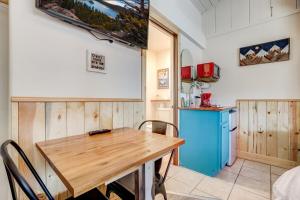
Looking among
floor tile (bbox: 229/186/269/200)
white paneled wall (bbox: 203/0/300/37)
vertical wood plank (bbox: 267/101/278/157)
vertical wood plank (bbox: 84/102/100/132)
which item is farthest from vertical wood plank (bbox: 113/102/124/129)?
white paneled wall (bbox: 203/0/300/37)

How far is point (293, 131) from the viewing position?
2412 mm

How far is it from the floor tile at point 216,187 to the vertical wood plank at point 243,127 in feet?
3.65

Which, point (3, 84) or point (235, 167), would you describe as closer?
point (3, 84)

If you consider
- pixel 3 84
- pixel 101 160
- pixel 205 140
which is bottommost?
pixel 205 140

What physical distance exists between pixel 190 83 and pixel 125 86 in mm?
1606

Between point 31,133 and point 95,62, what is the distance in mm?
720

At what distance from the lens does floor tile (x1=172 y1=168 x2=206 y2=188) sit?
2.02m

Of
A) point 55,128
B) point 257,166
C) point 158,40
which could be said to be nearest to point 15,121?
point 55,128

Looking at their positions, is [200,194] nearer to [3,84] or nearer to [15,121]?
[15,121]

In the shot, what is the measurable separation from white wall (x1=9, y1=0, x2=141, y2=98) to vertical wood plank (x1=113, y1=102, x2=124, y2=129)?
0.34ft

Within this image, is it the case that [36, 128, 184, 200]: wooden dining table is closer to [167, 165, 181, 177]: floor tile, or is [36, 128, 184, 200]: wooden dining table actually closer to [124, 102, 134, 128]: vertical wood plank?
[124, 102, 134, 128]: vertical wood plank

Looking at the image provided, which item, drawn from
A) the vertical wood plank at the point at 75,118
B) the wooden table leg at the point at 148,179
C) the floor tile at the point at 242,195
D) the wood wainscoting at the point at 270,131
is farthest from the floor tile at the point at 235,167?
the vertical wood plank at the point at 75,118

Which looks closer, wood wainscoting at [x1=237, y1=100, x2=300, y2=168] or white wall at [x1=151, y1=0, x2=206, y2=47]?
white wall at [x1=151, y1=0, x2=206, y2=47]

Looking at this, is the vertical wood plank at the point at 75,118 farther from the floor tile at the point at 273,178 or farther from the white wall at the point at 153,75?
the white wall at the point at 153,75
